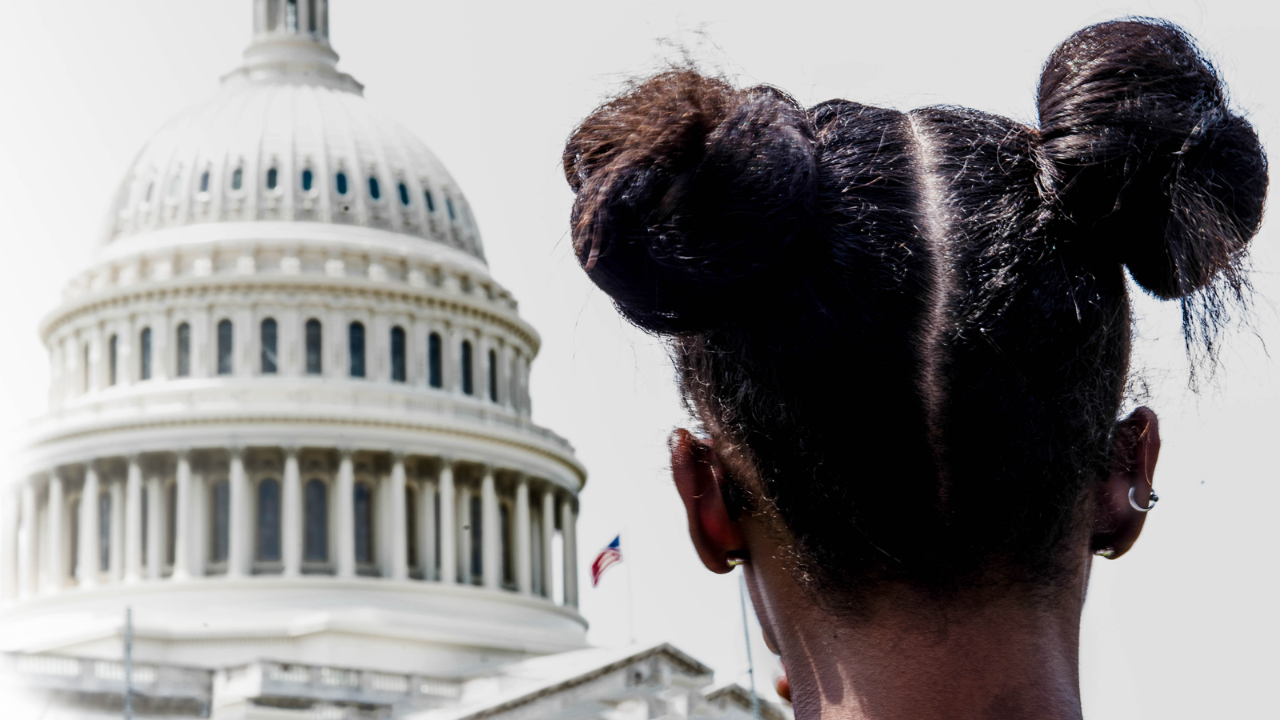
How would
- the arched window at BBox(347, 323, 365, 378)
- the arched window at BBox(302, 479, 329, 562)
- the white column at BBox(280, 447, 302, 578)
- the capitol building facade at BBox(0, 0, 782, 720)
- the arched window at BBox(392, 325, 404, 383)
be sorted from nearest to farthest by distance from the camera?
the capitol building facade at BBox(0, 0, 782, 720)
the white column at BBox(280, 447, 302, 578)
the arched window at BBox(302, 479, 329, 562)
the arched window at BBox(347, 323, 365, 378)
the arched window at BBox(392, 325, 404, 383)

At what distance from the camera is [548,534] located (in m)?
72.5

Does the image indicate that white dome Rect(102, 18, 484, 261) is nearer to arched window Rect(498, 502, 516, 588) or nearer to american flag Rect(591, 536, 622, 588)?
arched window Rect(498, 502, 516, 588)

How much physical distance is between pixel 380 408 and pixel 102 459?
10323mm

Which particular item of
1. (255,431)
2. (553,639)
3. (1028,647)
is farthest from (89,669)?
(1028,647)

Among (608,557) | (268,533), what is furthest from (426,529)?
(608,557)

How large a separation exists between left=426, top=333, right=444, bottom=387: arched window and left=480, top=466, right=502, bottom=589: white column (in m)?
4.13

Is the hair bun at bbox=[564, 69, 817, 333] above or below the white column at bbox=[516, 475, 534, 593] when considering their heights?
below

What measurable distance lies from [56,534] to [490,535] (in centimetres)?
1604

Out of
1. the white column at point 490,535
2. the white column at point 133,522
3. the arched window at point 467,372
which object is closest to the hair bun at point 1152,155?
the white column at point 133,522

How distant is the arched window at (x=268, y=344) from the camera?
6788 centimetres

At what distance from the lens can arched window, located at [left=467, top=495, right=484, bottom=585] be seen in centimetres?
6881

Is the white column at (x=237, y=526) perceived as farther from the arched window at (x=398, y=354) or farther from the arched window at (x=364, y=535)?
the arched window at (x=398, y=354)

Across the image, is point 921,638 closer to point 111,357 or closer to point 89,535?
point 89,535

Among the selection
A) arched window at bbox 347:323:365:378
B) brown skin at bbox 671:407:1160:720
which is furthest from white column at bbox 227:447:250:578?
brown skin at bbox 671:407:1160:720
